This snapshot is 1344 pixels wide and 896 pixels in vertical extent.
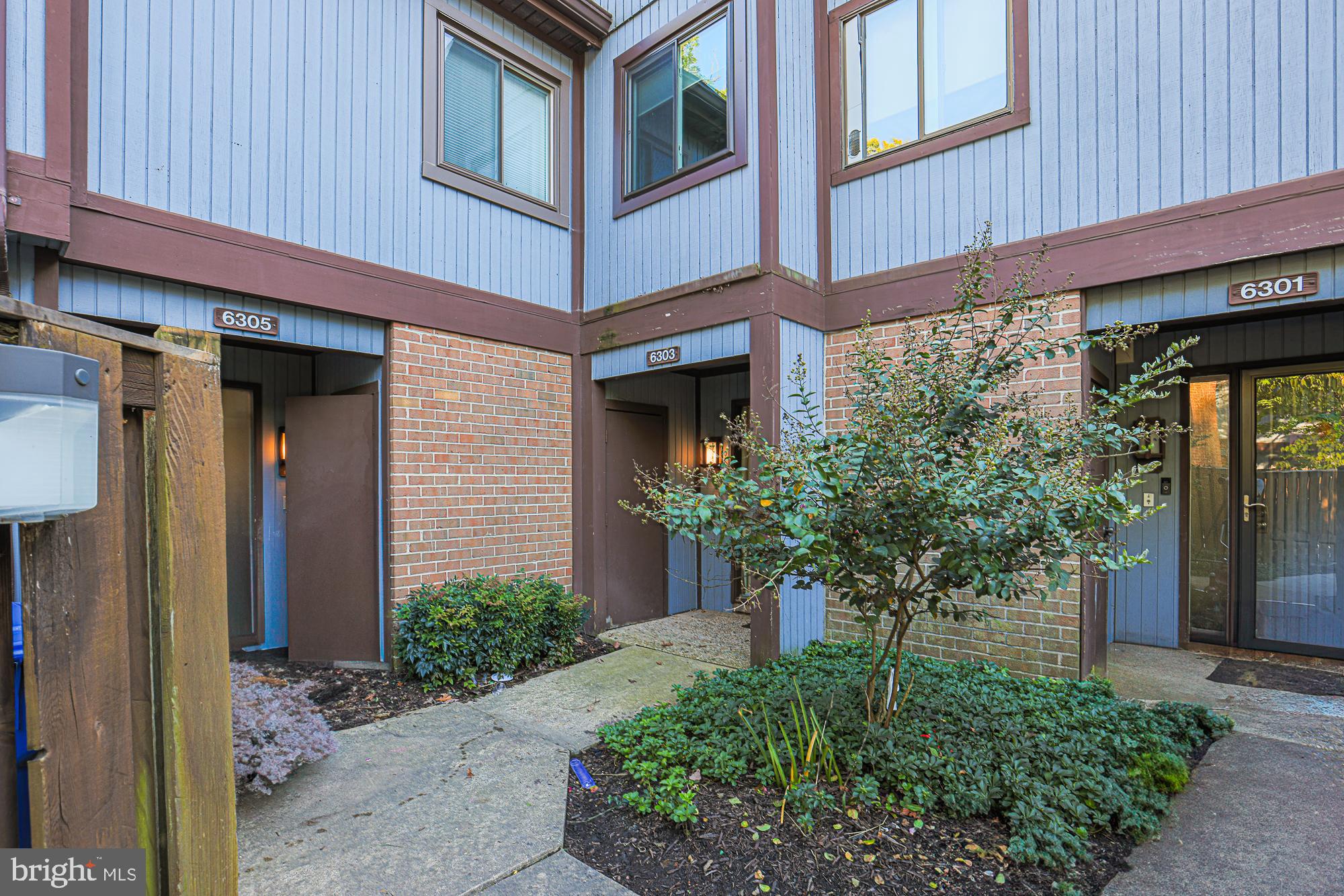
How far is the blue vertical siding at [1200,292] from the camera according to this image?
376 cm

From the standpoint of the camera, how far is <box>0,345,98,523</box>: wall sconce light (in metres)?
0.97

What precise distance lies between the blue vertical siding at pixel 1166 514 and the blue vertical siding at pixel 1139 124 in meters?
1.83

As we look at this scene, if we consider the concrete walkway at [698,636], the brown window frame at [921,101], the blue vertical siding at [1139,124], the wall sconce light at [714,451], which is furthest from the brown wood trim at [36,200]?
the wall sconce light at [714,451]

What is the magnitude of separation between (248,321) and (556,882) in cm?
413

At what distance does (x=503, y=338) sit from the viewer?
19.6 feet

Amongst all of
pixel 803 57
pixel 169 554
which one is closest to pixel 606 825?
pixel 169 554

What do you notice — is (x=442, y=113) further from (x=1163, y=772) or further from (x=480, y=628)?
(x=1163, y=772)

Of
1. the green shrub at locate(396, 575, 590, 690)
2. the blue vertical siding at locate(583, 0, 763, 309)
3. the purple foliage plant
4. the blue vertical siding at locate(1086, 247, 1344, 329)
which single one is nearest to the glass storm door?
the blue vertical siding at locate(1086, 247, 1344, 329)

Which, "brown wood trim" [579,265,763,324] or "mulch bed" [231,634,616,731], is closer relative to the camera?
"mulch bed" [231,634,616,731]

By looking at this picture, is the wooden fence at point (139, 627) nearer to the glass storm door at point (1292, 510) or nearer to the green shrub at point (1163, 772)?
A: the green shrub at point (1163, 772)

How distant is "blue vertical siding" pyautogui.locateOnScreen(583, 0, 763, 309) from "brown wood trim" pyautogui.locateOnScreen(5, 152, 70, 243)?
3885 mm

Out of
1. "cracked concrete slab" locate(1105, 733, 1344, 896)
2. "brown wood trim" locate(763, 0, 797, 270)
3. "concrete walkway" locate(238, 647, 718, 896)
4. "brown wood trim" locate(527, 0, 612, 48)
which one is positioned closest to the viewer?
"cracked concrete slab" locate(1105, 733, 1344, 896)

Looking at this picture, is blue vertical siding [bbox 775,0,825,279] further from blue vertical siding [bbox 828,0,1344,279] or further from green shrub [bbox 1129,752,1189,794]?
green shrub [bbox 1129,752,1189,794]

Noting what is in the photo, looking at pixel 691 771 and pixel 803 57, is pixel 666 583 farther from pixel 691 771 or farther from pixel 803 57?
pixel 803 57
